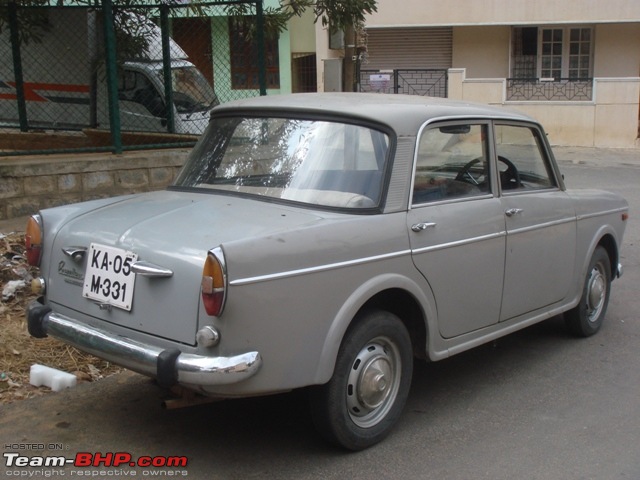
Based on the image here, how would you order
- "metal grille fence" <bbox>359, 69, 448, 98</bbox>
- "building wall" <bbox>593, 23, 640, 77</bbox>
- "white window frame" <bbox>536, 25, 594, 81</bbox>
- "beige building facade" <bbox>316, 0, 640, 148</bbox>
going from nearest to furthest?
"beige building facade" <bbox>316, 0, 640, 148</bbox>, "metal grille fence" <bbox>359, 69, 448, 98</bbox>, "building wall" <bbox>593, 23, 640, 77</bbox>, "white window frame" <bbox>536, 25, 594, 81</bbox>

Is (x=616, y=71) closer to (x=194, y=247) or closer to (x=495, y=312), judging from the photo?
(x=495, y=312)

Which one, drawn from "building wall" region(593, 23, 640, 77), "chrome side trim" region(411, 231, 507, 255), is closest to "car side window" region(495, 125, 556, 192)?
"chrome side trim" region(411, 231, 507, 255)

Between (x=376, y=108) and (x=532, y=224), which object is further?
(x=532, y=224)

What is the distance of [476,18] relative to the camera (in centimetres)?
2344

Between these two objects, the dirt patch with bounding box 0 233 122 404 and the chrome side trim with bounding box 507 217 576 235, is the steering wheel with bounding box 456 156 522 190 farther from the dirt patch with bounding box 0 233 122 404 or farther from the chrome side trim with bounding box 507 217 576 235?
the dirt patch with bounding box 0 233 122 404

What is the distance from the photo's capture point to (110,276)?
155 inches

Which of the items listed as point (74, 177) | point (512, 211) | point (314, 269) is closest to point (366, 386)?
point (314, 269)

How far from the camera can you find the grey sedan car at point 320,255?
362 centimetres

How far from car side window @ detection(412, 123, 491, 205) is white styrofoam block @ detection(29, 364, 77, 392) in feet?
7.86

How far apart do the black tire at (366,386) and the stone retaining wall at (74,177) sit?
5004 millimetres

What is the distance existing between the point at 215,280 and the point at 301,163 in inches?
46.7

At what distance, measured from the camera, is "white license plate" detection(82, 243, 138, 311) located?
12.6 ft

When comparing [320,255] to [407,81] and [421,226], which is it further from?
[407,81]

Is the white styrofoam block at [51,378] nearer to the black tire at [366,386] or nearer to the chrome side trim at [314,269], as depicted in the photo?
the black tire at [366,386]
